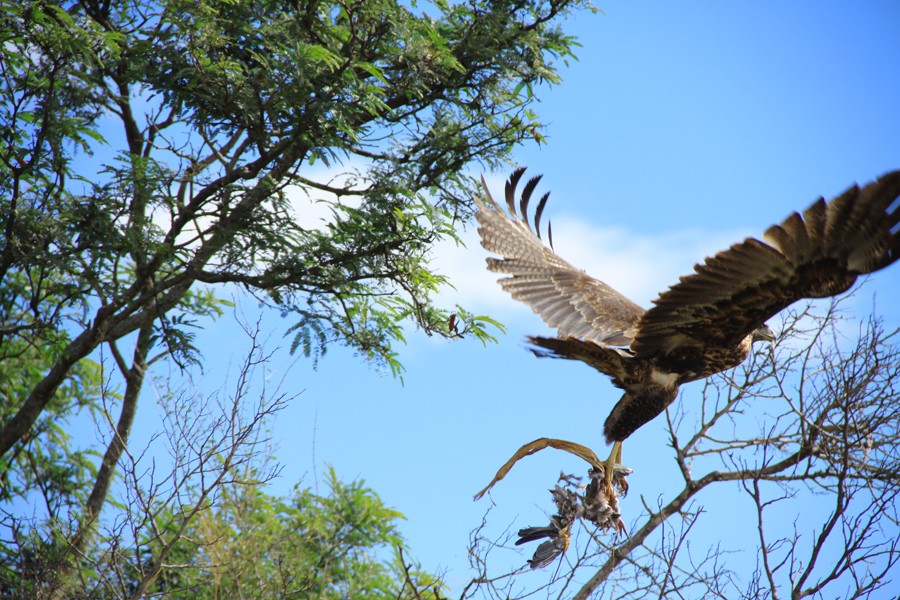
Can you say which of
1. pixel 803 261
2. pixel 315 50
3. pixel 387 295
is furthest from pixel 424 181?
pixel 803 261

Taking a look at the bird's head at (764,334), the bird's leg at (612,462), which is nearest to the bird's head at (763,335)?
the bird's head at (764,334)

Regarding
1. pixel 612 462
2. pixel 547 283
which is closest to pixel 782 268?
pixel 612 462

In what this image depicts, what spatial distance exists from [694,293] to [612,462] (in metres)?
1.12

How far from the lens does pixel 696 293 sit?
4.28 m

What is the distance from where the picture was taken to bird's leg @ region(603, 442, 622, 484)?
4754 mm

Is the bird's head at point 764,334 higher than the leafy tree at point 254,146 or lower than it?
lower

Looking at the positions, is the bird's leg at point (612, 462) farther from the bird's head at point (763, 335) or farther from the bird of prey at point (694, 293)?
the bird's head at point (763, 335)

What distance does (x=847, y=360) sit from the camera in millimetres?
5301

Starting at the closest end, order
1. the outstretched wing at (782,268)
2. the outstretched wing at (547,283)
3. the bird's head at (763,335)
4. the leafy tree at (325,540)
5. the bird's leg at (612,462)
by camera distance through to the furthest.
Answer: the outstretched wing at (782,268) → the bird's leg at (612,462) → the bird's head at (763,335) → the outstretched wing at (547,283) → the leafy tree at (325,540)

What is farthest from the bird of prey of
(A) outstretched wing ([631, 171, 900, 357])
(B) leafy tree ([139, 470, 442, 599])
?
(B) leafy tree ([139, 470, 442, 599])

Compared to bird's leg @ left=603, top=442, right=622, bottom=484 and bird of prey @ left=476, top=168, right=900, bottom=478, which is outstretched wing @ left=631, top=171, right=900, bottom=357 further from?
bird's leg @ left=603, top=442, right=622, bottom=484

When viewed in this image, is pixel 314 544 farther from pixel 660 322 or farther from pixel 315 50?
pixel 660 322

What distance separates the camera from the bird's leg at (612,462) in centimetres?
475

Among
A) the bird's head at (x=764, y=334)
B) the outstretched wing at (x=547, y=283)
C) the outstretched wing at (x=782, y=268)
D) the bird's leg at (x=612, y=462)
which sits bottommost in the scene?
the bird's leg at (x=612, y=462)
